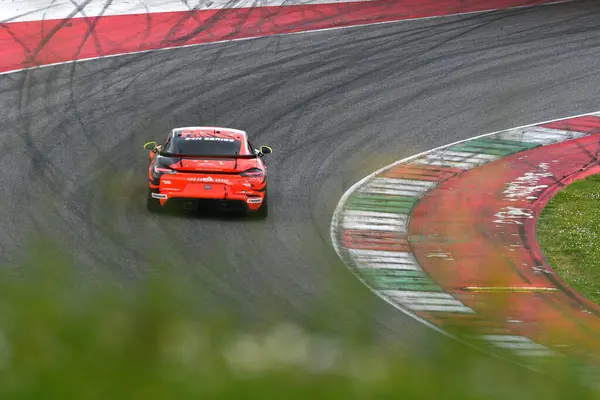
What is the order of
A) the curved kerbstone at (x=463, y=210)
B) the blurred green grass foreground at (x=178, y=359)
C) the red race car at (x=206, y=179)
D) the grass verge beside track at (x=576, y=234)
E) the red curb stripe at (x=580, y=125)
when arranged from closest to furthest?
the blurred green grass foreground at (x=178, y=359), the curved kerbstone at (x=463, y=210), the grass verge beside track at (x=576, y=234), the red race car at (x=206, y=179), the red curb stripe at (x=580, y=125)

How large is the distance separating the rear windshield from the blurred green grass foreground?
14825 millimetres

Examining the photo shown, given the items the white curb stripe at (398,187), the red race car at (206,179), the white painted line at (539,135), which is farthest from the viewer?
the white painted line at (539,135)

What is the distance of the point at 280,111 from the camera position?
76.5ft

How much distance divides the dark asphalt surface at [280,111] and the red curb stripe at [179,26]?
559 mm

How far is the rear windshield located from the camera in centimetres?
1728

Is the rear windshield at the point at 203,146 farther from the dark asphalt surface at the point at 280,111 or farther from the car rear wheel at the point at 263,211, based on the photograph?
the dark asphalt surface at the point at 280,111

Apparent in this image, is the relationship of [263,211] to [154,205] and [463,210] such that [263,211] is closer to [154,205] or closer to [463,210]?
[154,205]

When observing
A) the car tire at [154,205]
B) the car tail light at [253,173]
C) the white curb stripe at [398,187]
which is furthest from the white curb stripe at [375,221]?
the car tire at [154,205]

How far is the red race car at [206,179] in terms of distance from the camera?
54.1 feet

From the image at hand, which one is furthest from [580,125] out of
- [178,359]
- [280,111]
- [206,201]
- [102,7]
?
[178,359]

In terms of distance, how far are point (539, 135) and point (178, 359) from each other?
21.4m

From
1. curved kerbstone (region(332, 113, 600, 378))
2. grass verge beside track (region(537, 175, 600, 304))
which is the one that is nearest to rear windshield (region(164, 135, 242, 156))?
curved kerbstone (region(332, 113, 600, 378))

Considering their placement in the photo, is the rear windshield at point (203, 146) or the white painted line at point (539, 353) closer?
the white painted line at point (539, 353)

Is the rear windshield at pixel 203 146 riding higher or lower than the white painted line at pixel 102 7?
lower
